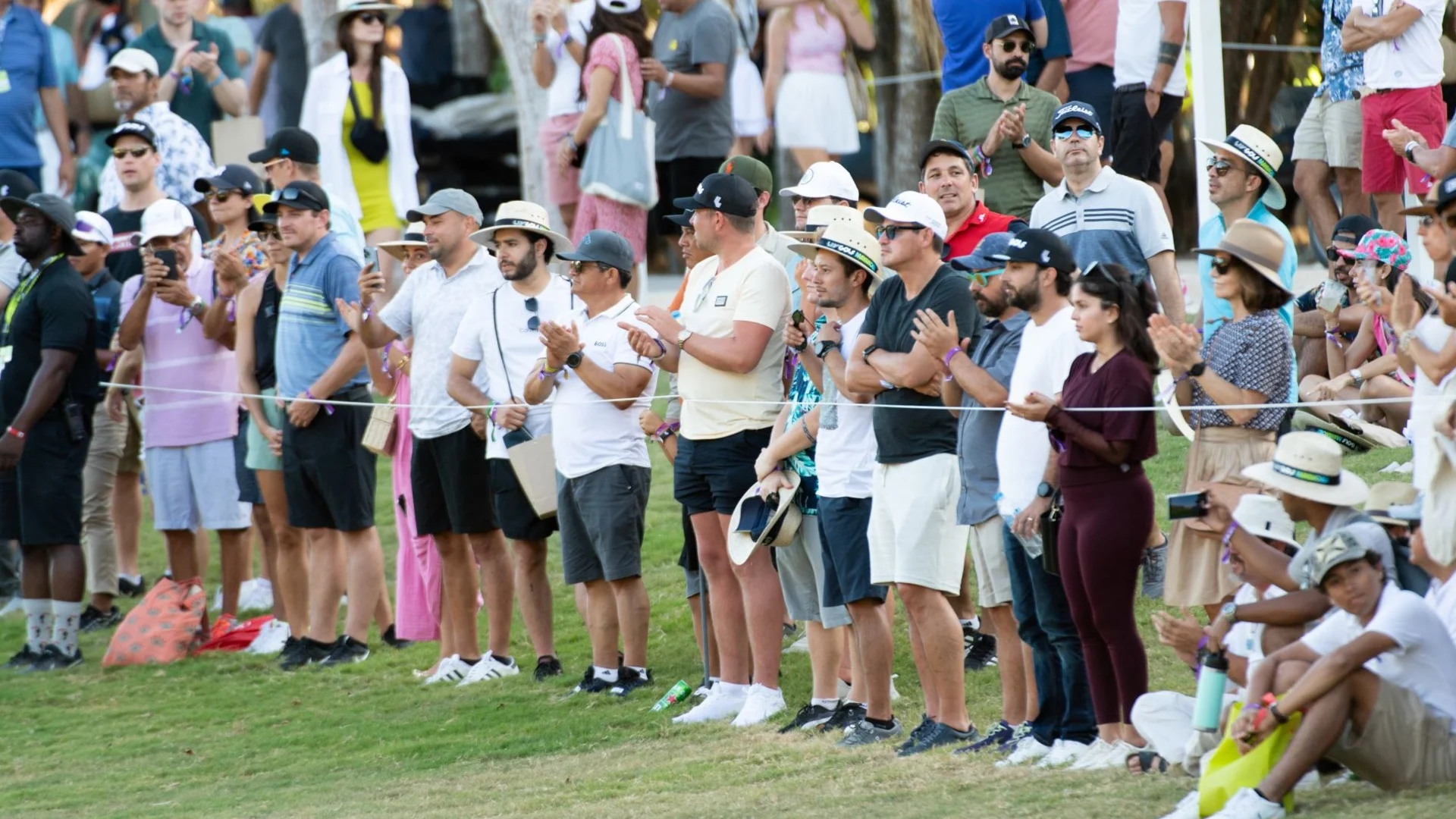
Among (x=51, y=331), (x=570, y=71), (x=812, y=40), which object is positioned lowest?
(x=51, y=331)

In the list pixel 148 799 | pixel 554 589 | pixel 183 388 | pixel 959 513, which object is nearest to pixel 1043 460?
pixel 959 513

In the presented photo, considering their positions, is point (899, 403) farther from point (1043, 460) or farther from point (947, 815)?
point (947, 815)

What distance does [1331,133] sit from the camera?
9.98m

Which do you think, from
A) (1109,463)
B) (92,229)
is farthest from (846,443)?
(92,229)

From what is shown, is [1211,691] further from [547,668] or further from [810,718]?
[547,668]

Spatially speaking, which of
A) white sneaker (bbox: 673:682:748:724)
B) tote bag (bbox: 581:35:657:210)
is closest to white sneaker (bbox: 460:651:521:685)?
white sneaker (bbox: 673:682:748:724)

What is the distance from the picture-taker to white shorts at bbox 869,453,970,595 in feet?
23.4

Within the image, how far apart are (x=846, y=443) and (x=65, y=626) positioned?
209 inches

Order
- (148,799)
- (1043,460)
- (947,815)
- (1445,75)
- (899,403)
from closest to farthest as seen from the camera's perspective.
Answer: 1. (947,815)
2. (1043,460)
3. (899,403)
4. (148,799)
5. (1445,75)

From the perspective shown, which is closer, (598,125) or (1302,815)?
(1302,815)

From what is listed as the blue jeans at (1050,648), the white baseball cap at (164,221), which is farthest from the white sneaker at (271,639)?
the blue jeans at (1050,648)

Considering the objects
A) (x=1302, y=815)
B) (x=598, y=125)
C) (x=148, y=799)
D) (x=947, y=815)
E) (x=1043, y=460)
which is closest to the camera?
(x=1302, y=815)

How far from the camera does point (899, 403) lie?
7176 millimetres

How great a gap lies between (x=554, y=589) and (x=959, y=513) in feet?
15.2
